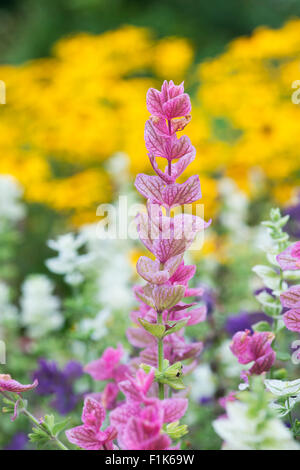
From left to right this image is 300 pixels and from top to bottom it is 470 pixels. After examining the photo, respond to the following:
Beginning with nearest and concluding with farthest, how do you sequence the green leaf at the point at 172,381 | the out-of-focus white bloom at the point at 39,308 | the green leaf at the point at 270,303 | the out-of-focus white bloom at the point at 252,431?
the out-of-focus white bloom at the point at 252,431 → the green leaf at the point at 172,381 → the green leaf at the point at 270,303 → the out-of-focus white bloom at the point at 39,308

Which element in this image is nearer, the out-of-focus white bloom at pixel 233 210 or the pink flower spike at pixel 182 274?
the pink flower spike at pixel 182 274

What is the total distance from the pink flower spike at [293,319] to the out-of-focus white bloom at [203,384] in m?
0.50

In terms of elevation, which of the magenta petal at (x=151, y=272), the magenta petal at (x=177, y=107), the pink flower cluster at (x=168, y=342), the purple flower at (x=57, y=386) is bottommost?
the purple flower at (x=57, y=386)

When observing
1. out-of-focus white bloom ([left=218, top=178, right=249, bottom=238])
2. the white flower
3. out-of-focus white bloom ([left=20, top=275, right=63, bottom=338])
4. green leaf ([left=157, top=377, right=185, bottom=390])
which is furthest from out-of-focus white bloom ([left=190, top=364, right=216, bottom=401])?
out-of-focus white bloom ([left=218, top=178, right=249, bottom=238])

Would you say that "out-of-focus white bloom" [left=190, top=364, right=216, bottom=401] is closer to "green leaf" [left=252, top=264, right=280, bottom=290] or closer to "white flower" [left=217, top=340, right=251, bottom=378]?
"white flower" [left=217, top=340, right=251, bottom=378]

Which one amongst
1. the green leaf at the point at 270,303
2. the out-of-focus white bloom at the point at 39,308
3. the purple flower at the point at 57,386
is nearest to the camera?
the green leaf at the point at 270,303

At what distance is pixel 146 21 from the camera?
453 cm

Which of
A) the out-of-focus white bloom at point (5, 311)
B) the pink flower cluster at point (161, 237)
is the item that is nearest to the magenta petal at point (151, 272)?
the pink flower cluster at point (161, 237)

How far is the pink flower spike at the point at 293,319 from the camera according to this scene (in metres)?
0.41

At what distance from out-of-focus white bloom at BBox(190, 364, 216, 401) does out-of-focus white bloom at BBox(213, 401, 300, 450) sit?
59 cm

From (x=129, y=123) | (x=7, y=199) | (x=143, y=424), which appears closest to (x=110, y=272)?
(x=7, y=199)

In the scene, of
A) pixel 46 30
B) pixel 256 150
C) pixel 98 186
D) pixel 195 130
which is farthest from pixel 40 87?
pixel 46 30

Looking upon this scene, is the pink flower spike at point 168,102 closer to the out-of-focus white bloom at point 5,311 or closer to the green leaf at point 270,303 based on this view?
the green leaf at point 270,303
